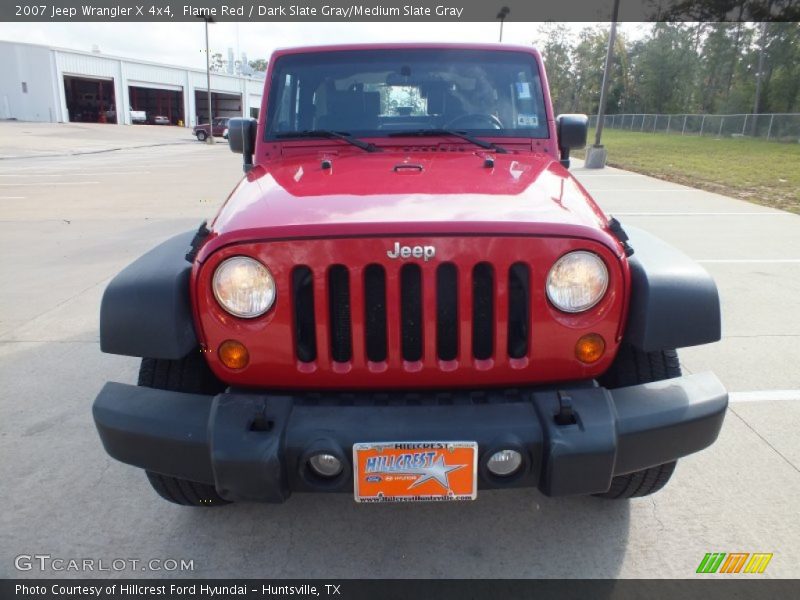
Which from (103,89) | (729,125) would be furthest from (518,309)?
(103,89)

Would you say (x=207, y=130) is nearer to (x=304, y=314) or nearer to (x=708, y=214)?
(x=708, y=214)

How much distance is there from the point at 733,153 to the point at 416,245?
2535 centimetres

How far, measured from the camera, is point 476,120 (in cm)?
322

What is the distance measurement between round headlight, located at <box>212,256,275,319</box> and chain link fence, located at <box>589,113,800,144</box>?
34590mm

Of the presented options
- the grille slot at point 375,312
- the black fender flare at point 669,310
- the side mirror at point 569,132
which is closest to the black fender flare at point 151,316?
the grille slot at point 375,312

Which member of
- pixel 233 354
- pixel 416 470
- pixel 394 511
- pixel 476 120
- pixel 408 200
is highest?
pixel 476 120

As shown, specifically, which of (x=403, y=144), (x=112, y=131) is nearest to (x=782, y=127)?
(x=403, y=144)

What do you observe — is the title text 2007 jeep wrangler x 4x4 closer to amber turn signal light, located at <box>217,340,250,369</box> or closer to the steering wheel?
amber turn signal light, located at <box>217,340,250,369</box>

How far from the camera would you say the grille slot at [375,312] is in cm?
193

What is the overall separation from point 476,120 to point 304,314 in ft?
5.69

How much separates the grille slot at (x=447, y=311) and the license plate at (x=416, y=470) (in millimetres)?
316

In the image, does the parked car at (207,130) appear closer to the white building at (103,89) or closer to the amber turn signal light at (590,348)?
the white building at (103,89)

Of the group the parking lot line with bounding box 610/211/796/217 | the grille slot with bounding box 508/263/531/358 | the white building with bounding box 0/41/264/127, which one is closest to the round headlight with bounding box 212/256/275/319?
the grille slot with bounding box 508/263/531/358

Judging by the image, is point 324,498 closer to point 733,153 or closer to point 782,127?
point 733,153
